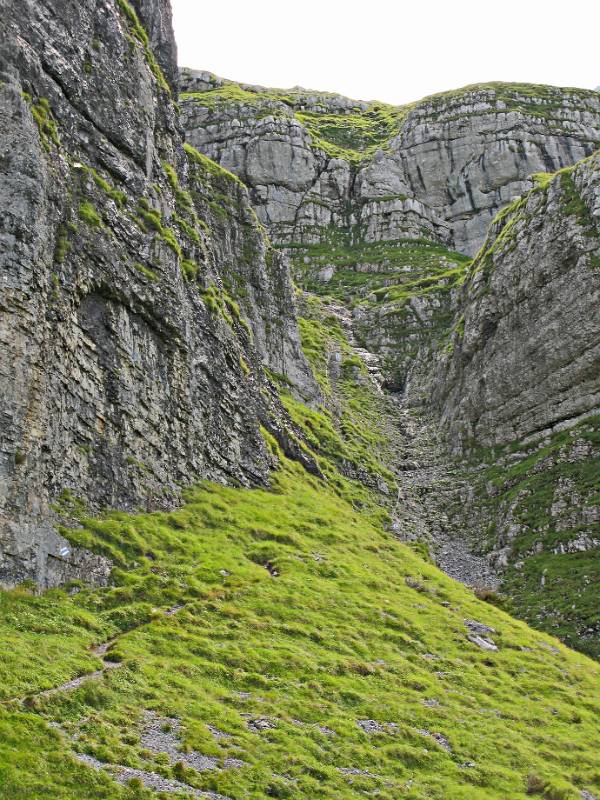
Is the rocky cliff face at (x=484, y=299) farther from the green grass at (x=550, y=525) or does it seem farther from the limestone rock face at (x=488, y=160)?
the limestone rock face at (x=488, y=160)

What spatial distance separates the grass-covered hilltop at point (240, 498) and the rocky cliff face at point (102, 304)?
0.72 feet

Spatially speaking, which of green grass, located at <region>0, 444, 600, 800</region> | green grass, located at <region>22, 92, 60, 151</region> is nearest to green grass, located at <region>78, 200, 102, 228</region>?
green grass, located at <region>22, 92, 60, 151</region>

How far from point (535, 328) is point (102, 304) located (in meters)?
60.9

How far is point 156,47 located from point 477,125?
469 ft

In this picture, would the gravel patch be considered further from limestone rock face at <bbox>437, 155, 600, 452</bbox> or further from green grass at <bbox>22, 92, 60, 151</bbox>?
limestone rock face at <bbox>437, 155, 600, 452</bbox>

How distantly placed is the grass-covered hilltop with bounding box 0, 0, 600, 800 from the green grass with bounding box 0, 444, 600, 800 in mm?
159

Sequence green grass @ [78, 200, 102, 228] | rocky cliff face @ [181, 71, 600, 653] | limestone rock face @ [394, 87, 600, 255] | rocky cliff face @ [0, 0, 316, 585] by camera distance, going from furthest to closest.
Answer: limestone rock face @ [394, 87, 600, 255]
rocky cliff face @ [181, 71, 600, 653]
green grass @ [78, 200, 102, 228]
rocky cliff face @ [0, 0, 316, 585]

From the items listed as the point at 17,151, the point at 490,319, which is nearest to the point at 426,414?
the point at 490,319

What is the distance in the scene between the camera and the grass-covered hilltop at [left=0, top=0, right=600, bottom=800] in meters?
28.4

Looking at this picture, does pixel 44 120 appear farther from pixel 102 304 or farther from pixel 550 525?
pixel 550 525

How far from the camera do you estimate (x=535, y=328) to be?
90.6m

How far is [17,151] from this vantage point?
40.1 metres

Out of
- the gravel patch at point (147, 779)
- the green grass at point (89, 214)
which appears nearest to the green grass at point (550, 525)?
the gravel patch at point (147, 779)

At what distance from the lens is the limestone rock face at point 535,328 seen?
82438 millimetres
